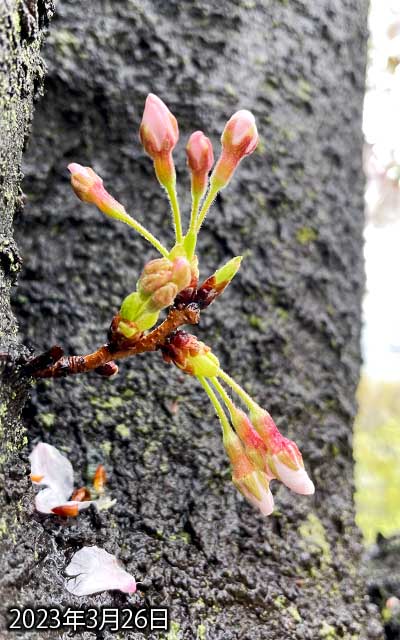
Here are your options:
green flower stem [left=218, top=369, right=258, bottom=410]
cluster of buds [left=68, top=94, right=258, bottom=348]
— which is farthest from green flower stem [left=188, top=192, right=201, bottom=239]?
green flower stem [left=218, top=369, right=258, bottom=410]

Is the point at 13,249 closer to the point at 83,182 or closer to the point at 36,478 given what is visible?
the point at 83,182

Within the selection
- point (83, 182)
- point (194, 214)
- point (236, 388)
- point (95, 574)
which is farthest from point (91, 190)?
point (95, 574)

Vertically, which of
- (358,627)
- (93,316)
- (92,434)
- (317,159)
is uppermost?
(317,159)

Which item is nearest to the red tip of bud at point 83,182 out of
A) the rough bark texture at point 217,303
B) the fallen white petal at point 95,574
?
the rough bark texture at point 217,303

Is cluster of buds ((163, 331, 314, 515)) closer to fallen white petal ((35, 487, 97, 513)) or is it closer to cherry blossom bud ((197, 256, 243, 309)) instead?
cherry blossom bud ((197, 256, 243, 309))

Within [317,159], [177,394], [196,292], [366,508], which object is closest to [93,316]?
[177,394]

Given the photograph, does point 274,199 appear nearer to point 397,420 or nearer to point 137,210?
point 137,210
